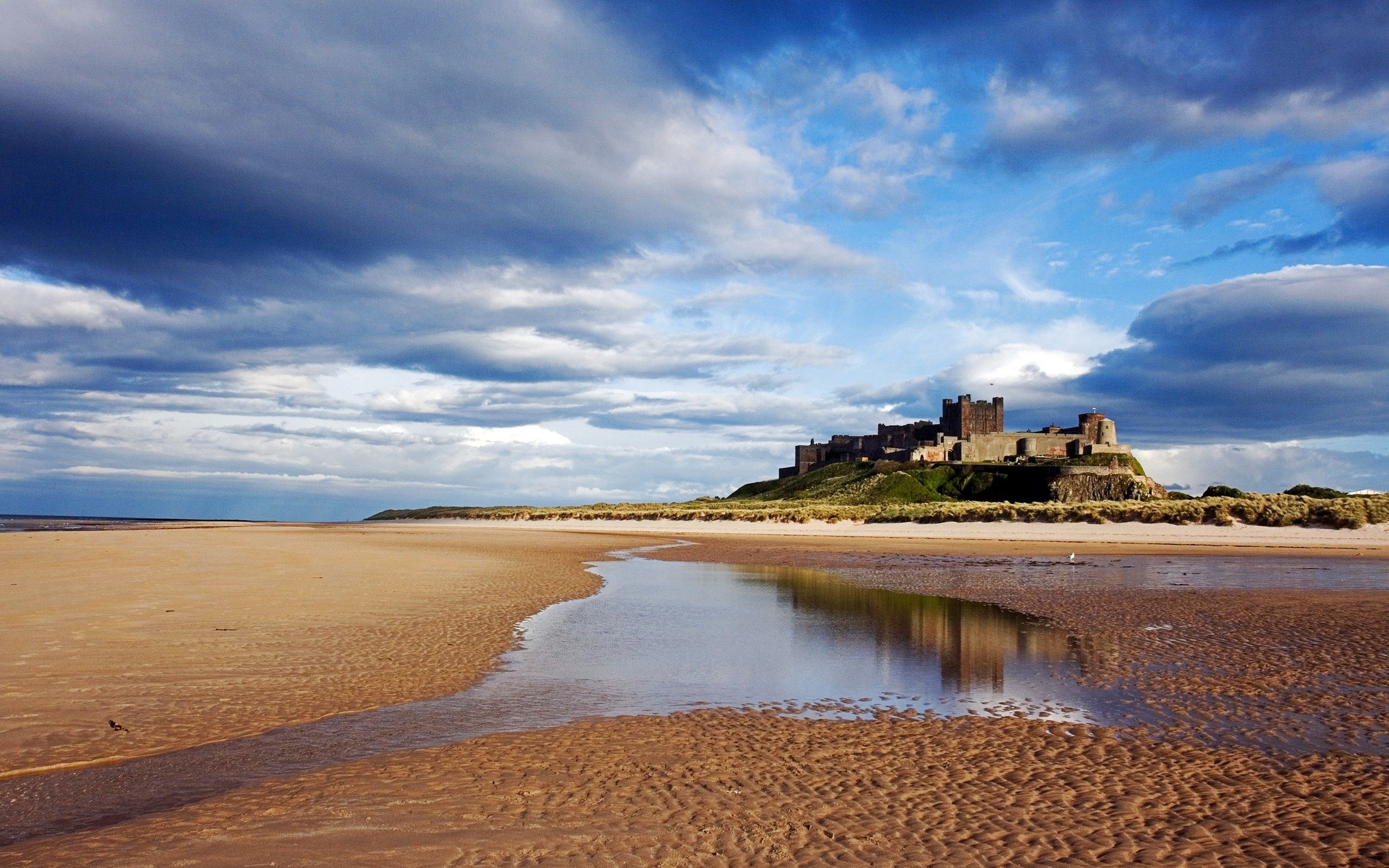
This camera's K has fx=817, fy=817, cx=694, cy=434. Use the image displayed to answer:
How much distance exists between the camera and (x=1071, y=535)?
1932 inches

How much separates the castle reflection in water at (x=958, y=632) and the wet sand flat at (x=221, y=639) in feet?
22.7

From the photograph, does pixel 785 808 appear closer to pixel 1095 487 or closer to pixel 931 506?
pixel 931 506

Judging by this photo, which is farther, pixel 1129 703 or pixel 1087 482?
pixel 1087 482

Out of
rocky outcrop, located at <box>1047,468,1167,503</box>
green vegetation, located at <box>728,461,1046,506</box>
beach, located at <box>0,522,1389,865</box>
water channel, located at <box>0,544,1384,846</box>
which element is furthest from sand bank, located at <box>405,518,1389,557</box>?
rocky outcrop, located at <box>1047,468,1167,503</box>

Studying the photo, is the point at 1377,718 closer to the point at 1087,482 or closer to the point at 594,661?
the point at 594,661

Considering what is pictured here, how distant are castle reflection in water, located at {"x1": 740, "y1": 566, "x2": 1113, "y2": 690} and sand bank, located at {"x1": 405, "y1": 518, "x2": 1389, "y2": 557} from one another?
803 inches

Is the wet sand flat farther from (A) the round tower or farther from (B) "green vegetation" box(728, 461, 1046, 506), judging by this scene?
(A) the round tower

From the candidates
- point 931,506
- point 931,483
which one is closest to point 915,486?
point 931,483

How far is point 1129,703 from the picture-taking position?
1043 cm

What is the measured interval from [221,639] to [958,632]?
13.2m

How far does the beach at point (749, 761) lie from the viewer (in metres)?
5.83

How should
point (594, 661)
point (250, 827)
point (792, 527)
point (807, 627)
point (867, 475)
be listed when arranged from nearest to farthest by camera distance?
point (250, 827)
point (594, 661)
point (807, 627)
point (792, 527)
point (867, 475)

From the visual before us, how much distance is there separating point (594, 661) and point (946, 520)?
5048 cm

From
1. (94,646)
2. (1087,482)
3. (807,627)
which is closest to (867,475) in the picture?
(1087,482)
